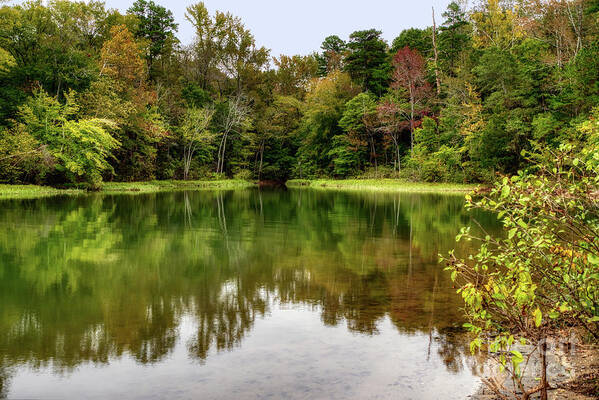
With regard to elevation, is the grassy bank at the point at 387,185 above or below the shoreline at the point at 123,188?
above

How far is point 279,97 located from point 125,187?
23.3m

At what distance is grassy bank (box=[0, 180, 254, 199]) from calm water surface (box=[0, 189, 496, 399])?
58.0ft

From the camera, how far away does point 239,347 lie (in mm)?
5055

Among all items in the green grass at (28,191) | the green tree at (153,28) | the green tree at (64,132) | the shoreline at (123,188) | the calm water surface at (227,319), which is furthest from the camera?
the green tree at (153,28)

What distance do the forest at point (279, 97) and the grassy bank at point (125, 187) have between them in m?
1.15

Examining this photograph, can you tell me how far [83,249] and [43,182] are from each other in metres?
24.7

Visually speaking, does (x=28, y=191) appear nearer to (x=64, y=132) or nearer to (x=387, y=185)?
(x=64, y=132)

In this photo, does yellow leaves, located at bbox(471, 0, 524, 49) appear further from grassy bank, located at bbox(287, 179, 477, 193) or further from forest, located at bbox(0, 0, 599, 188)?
grassy bank, located at bbox(287, 179, 477, 193)

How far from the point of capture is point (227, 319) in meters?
5.97

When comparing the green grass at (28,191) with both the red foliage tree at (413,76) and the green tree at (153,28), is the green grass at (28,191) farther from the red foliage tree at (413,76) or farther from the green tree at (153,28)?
the red foliage tree at (413,76)

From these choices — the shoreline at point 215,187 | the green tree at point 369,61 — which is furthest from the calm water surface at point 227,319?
the green tree at point 369,61

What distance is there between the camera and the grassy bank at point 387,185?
36537 mm

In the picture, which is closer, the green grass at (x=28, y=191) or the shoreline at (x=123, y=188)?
the green grass at (x=28, y=191)

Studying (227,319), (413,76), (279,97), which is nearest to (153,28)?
(279,97)
